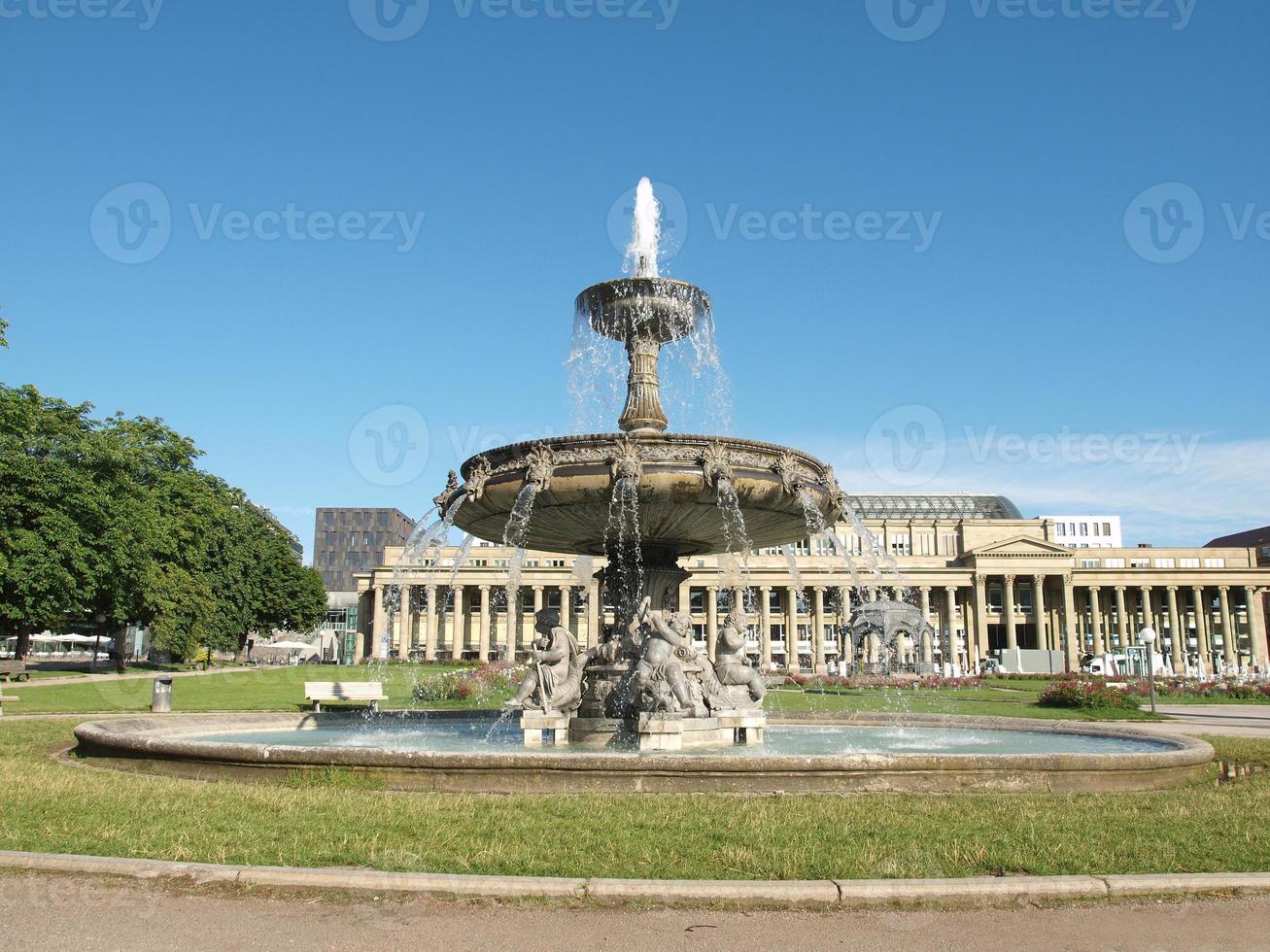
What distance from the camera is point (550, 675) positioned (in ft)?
43.0

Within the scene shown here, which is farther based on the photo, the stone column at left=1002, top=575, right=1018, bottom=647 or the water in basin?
the stone column at left=1002, top=575, right=1018, bottom=647

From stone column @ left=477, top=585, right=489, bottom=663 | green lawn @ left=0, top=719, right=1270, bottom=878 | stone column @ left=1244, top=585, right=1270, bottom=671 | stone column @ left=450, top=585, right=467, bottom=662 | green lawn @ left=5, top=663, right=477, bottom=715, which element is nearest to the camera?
green lawn @ left=0, top=719, right=1270, bottom=878

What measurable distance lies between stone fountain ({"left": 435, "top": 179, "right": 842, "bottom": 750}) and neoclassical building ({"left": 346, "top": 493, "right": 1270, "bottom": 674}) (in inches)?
3073

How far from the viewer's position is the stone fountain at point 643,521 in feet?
38.7

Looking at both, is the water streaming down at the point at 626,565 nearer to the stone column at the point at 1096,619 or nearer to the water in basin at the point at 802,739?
the water in basin at the point at 802,739

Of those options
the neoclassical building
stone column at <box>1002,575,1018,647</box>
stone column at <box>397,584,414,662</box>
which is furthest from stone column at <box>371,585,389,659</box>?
stone column at <box>1002,575,1018,647</box>

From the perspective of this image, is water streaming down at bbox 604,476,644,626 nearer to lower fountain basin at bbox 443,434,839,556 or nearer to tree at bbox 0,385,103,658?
lower fountain basin at bbox 443,434,839,556

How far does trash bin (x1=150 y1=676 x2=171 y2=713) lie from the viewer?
21.9 m

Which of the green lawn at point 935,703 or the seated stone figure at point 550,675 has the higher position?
the seated stone figure at point 550,675

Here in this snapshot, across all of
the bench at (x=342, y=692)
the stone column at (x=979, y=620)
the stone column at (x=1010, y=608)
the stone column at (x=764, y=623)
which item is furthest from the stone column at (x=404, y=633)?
the bench at (x=342, y=692)

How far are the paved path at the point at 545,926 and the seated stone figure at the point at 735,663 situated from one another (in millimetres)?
7505

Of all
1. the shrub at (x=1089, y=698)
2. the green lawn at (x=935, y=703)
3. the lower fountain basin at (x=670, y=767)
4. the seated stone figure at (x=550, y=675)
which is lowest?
the green lawn at (x=935, y=703)

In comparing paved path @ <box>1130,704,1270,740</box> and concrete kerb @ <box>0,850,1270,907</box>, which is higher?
concrete kerb @ <box>0,850,1270,907</box>

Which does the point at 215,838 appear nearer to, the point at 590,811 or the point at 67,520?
the point at 590,811
